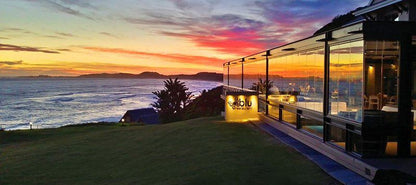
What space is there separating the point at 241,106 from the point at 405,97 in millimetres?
12463

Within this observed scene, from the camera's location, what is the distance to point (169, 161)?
11148 mm

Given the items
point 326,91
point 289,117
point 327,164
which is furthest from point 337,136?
point 289,117

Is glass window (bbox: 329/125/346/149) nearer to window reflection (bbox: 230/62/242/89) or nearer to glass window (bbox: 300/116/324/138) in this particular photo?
glass window (bbox: 300/116/324/138)

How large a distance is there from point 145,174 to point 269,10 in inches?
877

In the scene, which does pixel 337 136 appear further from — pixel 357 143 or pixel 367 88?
pixel 367 88

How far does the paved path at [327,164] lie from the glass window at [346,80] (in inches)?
51.4

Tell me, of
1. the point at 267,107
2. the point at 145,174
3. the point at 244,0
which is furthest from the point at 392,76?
the point at 244,0

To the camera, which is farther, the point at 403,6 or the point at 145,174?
the point at 403,6

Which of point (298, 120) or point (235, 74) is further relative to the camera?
point (235, 74)

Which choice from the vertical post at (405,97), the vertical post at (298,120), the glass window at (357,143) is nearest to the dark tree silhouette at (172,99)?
the vertical post at (298,120)

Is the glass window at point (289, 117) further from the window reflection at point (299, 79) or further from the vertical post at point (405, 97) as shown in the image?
the vertical post at point (405, 97)

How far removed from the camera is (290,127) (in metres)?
13.3

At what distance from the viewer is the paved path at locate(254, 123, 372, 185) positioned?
7.34 m

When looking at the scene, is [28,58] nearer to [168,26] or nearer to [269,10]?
[168,26]
